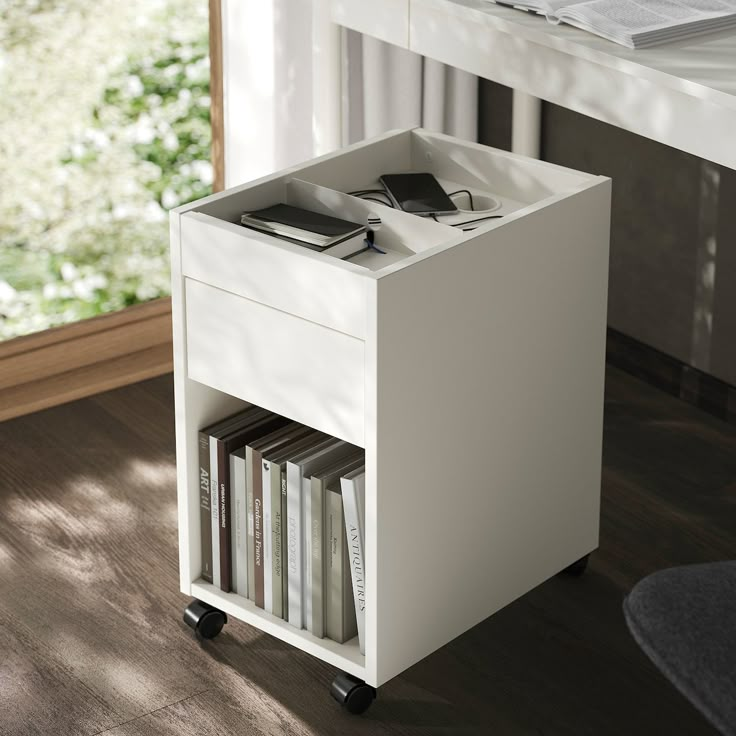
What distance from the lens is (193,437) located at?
1787 mm

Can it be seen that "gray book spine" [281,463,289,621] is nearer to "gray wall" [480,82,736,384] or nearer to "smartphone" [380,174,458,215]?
"smartphone" [380,174,458,215]

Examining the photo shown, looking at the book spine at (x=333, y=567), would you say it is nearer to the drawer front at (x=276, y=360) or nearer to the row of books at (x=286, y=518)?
the row of books at (x=286, y=518)

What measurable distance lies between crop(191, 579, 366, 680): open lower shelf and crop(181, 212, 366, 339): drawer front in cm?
44

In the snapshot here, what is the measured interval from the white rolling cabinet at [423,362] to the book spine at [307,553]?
0.10ft

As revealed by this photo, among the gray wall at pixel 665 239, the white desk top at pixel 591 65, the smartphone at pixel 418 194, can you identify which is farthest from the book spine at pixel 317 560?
the gray wall at pixel 665 239

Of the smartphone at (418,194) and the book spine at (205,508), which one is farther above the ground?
the smartphone at (418,194)

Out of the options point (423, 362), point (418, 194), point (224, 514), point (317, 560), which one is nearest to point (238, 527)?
point (224, 514)

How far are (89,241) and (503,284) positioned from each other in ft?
4.22

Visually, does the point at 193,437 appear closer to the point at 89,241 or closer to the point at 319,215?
the point at 319,215

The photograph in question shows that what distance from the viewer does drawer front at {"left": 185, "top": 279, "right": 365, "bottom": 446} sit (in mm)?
1567

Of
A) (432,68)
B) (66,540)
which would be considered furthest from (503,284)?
(432,68)

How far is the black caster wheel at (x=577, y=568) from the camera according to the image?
2000 millimetres

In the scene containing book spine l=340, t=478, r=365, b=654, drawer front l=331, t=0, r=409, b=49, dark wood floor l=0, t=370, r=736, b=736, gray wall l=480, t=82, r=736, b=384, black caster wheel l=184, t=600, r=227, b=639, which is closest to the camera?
book spine l=340, t=478, r=365, b=654

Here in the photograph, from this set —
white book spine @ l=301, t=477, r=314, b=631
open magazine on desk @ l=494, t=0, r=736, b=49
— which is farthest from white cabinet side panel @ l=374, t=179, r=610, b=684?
open magazine on desk @ l=494, t=0, r=736, b=49
